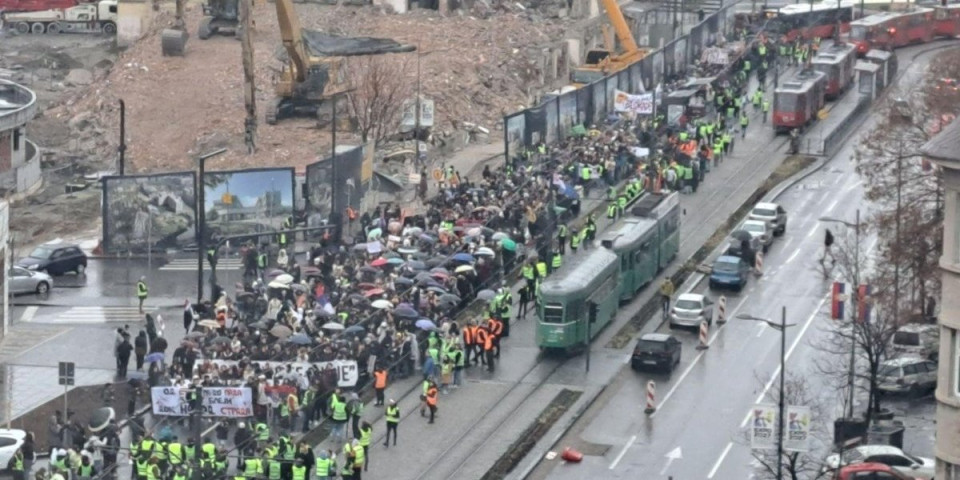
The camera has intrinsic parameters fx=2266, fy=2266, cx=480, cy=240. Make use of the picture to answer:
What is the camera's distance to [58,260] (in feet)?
249

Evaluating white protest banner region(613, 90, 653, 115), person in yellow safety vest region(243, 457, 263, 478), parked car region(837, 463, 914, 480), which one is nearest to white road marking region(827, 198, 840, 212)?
white protest banner region(613, 90, 653, 115)

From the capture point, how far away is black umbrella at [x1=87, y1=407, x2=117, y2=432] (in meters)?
55.6

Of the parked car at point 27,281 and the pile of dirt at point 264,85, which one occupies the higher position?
the pile of dirt at point 264,85

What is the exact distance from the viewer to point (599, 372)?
64.8 m

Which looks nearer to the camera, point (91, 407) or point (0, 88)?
point (91, 407)

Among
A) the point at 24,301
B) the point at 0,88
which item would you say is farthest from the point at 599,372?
the point at 0,88

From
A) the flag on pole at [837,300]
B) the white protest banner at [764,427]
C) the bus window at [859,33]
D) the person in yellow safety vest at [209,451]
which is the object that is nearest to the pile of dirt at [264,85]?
the bus window at [859,33]

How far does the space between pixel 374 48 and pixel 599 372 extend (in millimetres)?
44035

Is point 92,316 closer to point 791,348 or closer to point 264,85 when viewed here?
point 791,348

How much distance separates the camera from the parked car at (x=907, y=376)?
6219cm

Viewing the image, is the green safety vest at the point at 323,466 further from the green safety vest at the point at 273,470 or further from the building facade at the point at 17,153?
the building facade at the point at 17,153

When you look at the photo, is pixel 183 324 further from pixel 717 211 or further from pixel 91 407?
pixel 717 211

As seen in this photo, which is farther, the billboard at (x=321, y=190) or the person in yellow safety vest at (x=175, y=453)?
the billboard at (x=321, y=190)

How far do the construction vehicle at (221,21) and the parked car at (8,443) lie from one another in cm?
5794
